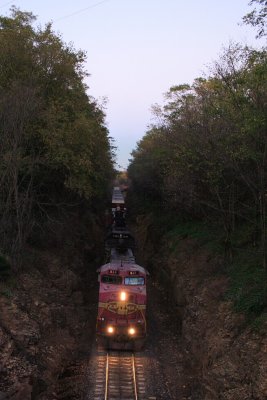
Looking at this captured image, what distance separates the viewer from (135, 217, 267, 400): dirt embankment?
16766 millimetres

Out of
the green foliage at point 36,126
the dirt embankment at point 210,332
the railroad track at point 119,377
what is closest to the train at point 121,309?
the railroad track at point 119,377

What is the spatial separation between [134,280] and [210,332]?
15.5 feet

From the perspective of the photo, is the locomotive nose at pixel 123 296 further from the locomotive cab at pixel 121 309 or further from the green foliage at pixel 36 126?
the green foliage at pixel 36 126

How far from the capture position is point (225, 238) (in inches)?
1074

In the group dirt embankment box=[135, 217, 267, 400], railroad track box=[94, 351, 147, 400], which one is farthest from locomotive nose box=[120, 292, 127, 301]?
dirt embankment box=[135, 217, 267, 400]

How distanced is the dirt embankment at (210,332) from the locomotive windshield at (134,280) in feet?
12.1

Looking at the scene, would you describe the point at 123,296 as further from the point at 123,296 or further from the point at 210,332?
the point at 210,332

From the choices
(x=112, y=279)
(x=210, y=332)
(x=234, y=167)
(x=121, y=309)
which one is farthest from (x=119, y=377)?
(x=234, y=167)

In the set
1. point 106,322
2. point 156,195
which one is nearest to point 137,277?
point 106,322

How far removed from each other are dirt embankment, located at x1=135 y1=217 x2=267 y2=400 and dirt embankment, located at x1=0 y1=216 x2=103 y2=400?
5.72 meters

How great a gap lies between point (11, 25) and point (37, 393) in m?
25.9

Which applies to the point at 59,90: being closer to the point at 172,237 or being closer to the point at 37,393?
the point at 172,237

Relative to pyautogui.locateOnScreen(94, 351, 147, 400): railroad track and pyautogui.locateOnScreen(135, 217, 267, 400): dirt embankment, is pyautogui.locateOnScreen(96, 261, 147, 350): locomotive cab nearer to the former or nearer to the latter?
pyautogui.locateOnScreen(94, 351, 147, 400): railroad track

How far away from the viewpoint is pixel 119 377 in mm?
20406
